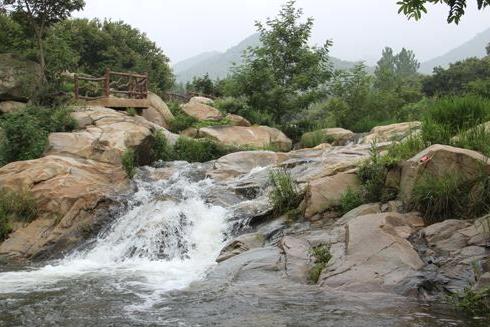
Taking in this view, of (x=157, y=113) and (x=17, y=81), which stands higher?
(x=17, y=81)

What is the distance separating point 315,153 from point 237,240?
254 inches

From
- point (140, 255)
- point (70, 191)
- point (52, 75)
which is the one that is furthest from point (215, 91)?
point (140, 255)

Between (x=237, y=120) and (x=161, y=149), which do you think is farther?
(x=237, y=120)

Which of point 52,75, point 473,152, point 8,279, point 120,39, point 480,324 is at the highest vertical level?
point 120,39

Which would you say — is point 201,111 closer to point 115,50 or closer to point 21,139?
point 21,139

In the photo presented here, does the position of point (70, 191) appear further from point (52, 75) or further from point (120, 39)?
point (120, 39)

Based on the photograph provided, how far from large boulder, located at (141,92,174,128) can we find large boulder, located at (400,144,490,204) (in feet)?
43.9

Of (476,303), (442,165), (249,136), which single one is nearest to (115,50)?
(249,136)

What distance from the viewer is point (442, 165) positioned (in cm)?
765

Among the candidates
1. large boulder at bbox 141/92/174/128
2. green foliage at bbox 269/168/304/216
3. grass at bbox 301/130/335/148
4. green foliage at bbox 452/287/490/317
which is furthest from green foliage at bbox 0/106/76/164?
green foliage at bbox 452/287/490/317

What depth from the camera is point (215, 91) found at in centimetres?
3061

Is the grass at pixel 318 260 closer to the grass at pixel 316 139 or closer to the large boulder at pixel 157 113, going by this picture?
the grass at pixel 316 139

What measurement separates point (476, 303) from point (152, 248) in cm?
589

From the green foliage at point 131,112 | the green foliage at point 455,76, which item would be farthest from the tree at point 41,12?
the green foliage at point 455,76
